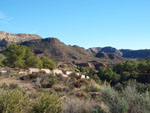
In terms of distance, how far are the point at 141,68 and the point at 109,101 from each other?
5049 cm

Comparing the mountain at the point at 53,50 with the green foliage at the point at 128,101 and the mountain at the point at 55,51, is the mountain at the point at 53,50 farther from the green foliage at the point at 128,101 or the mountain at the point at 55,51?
the green foliage at the point at 128,101

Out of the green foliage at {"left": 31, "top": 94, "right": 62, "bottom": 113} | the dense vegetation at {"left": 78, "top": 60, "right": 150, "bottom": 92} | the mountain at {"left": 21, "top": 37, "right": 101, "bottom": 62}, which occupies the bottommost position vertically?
the dense vegetation at {"left": 78, "top": 60, "right": 150, "bottom": 92}

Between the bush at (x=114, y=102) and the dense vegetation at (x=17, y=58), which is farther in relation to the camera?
the dense vegetation at (x=17, y=58)

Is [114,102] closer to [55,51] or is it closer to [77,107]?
[77,107]

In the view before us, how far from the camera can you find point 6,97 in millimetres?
4777

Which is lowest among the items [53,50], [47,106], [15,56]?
[47,106]

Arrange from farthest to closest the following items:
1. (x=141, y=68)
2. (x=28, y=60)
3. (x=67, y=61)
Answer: (x=67, y=61) < (x=141, y=68) < (x=28, y=60)

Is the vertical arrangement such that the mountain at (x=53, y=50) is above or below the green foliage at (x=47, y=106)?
above

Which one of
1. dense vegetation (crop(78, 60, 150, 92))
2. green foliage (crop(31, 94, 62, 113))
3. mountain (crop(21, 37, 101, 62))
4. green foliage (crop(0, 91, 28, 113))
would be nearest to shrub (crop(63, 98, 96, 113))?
green foliage (crop(31, 94, 62, 113))

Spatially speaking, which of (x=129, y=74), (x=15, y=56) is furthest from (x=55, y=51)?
(x=15, y=56)

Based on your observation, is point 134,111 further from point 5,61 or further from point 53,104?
point 5,61

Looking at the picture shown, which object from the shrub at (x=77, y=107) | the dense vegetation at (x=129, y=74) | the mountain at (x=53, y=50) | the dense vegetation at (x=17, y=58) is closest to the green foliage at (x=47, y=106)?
the shrub at (x=77, y=107)

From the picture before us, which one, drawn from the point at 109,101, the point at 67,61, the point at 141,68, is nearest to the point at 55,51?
the point at 67,61

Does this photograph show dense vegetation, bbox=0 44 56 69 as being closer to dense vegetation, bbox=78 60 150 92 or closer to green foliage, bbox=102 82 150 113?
dense vegetation, bbox=78 60 150 92
